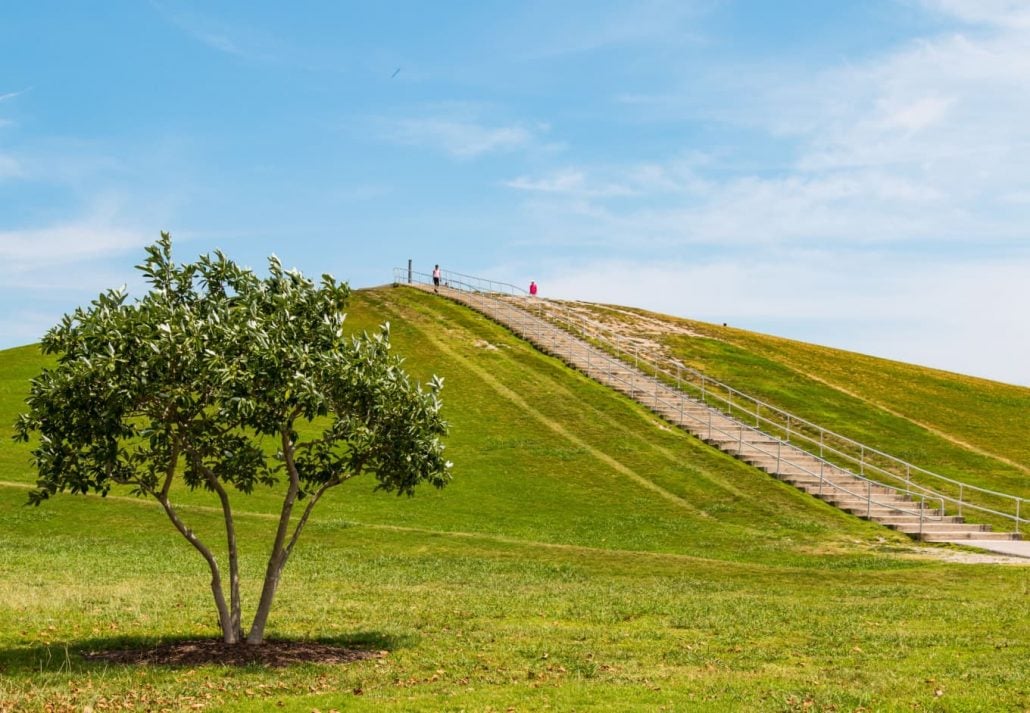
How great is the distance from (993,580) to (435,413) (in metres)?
19.6

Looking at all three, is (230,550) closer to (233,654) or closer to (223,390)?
(233,654)

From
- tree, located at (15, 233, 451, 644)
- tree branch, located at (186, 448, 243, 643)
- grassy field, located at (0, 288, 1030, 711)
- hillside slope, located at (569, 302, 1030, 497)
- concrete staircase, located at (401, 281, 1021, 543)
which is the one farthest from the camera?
hillside slope, located at (569, 302, 1030, 497)

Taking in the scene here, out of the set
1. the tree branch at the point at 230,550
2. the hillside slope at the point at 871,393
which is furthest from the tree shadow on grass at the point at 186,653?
the hillside slope at the point at 871,393

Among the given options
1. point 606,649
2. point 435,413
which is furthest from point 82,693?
point 606,649

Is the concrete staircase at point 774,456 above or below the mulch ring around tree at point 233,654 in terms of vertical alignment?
above

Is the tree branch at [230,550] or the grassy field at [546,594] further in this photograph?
the tree branch at [230,550]

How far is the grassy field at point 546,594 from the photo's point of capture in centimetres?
1766

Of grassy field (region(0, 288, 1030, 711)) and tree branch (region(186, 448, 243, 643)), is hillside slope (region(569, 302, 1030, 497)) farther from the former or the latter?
tree branch (region(186, 448, 243, 643))

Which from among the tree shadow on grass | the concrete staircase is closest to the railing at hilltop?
the concrete staircase

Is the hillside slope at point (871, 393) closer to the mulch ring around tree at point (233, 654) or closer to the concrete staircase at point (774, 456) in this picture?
the concrete staircase at point (774, 456)

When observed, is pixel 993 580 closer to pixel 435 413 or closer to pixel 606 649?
pixel 606 649

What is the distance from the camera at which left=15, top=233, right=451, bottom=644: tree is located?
1945 centimetres

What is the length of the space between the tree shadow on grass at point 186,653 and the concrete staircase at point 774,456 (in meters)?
27.7

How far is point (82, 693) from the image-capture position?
1741 centimetres
